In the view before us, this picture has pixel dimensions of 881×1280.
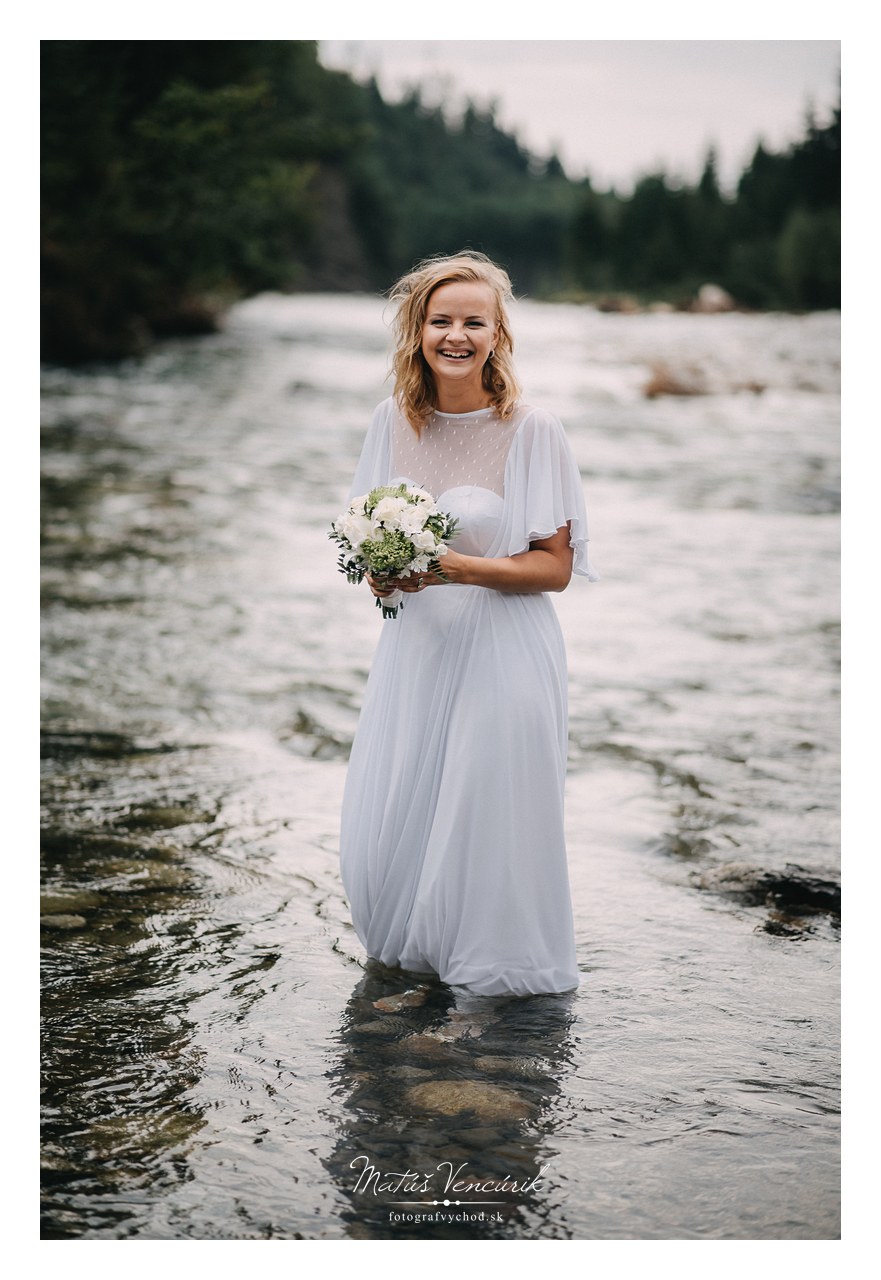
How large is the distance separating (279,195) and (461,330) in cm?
2687

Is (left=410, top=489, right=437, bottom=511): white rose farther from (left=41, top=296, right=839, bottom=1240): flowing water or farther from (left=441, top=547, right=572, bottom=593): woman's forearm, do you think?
(left=41, top=296, right=839, bottom=1240): flowing water

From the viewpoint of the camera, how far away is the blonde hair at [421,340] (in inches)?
158

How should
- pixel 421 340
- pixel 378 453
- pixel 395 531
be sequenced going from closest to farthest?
pixel 395 531
pixel 421 340
pixel 378 453

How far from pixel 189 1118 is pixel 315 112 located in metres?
32.3

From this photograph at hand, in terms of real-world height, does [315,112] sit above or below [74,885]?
above

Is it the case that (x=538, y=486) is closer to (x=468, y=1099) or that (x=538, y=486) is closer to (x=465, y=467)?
(x=465, y=467)

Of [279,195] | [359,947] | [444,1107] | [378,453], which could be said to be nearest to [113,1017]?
[359,947]

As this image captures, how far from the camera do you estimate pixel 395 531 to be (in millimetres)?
3740

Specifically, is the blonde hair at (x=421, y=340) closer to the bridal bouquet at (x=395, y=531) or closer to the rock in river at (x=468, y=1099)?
the bridal bouquet at (x=395, y=531)

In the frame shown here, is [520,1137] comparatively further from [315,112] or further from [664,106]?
[315,112]

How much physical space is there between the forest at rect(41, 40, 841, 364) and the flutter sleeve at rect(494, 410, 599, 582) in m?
1.54
